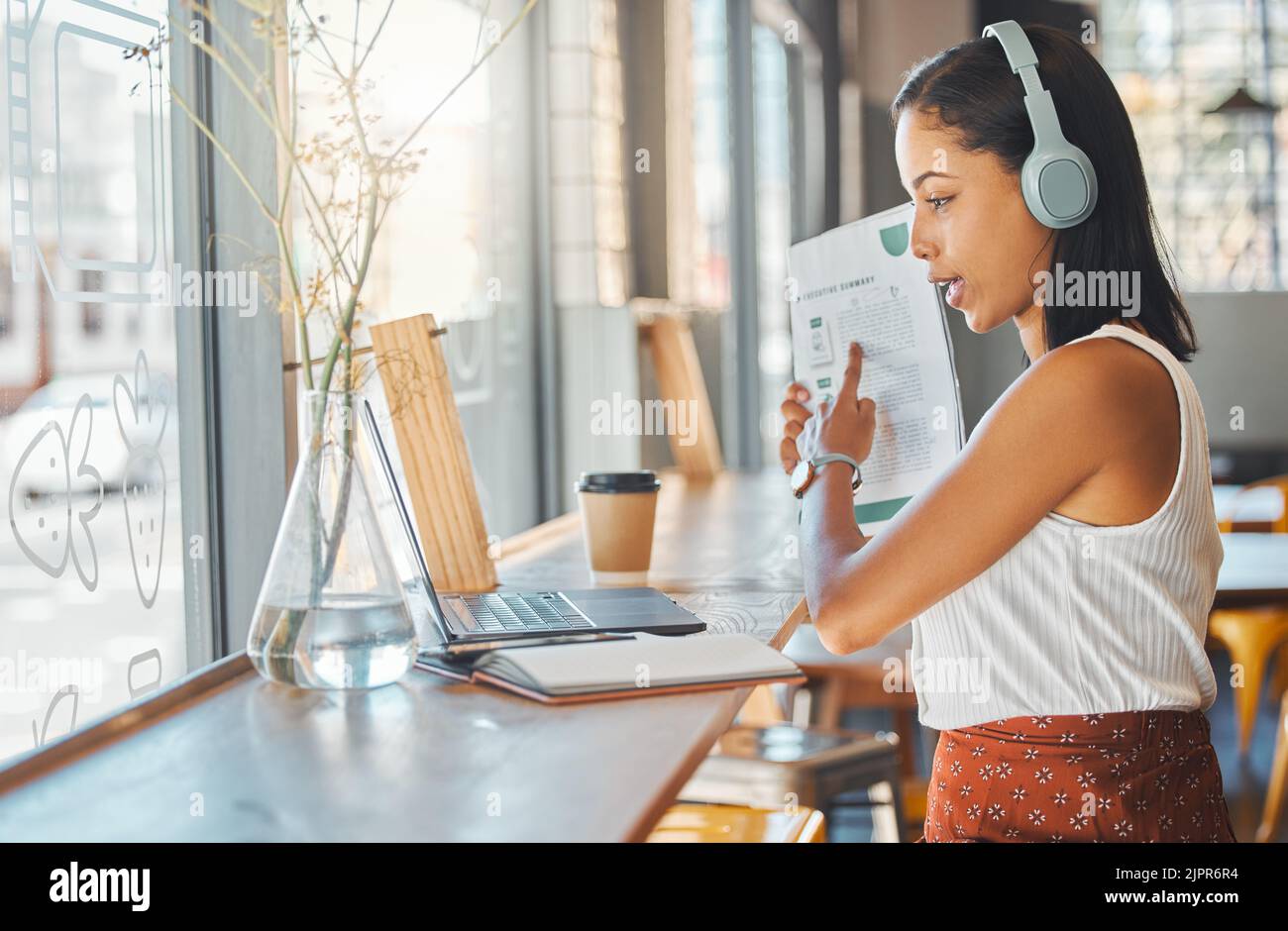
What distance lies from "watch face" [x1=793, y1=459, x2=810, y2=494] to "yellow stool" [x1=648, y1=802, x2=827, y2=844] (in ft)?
1.80

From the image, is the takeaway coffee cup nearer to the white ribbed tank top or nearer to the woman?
the woman

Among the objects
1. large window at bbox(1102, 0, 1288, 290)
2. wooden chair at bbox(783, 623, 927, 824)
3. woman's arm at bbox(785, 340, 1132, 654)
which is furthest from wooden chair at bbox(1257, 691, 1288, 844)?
large window at bbox(1102, 0, 1288, 290)

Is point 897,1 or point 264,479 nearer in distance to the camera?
point 264,479

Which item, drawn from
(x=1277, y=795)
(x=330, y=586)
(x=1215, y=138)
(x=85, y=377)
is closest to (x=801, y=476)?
(x=330, y=586)

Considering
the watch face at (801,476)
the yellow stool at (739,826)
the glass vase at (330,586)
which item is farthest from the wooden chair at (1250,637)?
the glass vase at (330,586)

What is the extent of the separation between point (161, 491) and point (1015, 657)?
36.1 inches

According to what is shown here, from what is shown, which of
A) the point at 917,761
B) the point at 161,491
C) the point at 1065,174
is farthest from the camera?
the point at 917,761

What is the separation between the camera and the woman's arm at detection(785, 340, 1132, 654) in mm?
1188

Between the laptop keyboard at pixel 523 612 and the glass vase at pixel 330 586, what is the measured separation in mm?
184

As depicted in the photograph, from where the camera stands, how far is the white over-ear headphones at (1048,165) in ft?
4.01
